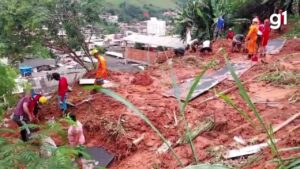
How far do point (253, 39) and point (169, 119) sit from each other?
3642mm

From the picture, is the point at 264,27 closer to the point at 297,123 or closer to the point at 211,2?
the point at 297,123

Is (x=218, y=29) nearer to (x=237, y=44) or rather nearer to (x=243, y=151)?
(x=237, y=44)

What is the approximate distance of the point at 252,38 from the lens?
10102 mm

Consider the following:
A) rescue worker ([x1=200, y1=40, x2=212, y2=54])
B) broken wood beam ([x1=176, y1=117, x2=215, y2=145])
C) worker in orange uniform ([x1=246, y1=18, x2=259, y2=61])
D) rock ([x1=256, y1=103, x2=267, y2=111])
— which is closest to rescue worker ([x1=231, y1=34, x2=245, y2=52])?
rescue worker ([x1=200, y1=40, x2=212, y2=54])

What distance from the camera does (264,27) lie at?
1027 cm

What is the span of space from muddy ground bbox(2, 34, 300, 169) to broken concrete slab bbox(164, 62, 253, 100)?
0.15m

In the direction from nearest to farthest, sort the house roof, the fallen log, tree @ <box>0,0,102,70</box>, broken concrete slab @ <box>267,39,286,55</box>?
the fallen log < broken concrete slab @ <box>267,39,286,55</box> < tree @ <box>0,0,102,70</box> < the house roof

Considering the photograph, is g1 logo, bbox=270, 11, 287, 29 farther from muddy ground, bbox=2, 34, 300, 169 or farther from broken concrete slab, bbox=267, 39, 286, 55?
muddy ground, bbox=2, 34, 300, 169

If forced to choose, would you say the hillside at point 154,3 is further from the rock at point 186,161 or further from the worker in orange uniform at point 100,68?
the rock at point 186,161

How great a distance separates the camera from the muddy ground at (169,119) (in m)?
6.21

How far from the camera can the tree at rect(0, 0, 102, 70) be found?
12.5m

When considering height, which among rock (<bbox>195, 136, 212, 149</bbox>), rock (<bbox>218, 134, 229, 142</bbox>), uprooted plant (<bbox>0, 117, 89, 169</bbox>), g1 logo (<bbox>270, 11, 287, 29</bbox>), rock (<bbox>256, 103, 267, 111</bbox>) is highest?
g1 logo (<bbox>270, 11, 287, 29</bbox>)

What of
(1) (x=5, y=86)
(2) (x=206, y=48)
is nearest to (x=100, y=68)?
(1) (x=5, y=86)

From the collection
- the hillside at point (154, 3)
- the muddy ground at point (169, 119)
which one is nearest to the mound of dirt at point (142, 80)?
the muddy ground at point (169, 119)
